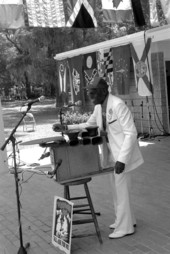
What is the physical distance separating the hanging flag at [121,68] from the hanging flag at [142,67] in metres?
0.41

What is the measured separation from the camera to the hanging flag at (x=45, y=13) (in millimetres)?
7422

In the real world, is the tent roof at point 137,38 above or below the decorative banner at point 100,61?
above

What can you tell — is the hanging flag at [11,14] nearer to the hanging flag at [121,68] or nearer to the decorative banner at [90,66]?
the hanging flag at [121,68]

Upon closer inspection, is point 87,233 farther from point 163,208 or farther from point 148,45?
point 148,45

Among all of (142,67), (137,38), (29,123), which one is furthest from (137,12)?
(29,123)

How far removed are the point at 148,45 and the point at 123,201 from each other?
548 cm

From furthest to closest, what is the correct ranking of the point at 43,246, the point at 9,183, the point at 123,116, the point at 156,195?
1. the point at 9,183
2. the point at 156,195
3. the point at 43,246
4. the point at 123,116

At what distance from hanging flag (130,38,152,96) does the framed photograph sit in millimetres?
5833

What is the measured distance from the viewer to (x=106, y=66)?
1048cm

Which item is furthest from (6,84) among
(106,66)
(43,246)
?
(43,246)

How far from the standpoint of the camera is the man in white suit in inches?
148

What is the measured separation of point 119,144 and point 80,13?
4.82m

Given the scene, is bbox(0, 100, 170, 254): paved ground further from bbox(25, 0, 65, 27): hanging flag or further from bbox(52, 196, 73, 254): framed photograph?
bbox(25, 0, 65, 27): hanging flag

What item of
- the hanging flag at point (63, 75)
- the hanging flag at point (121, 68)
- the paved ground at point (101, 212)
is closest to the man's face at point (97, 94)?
the paved ground at point (101, 212)
